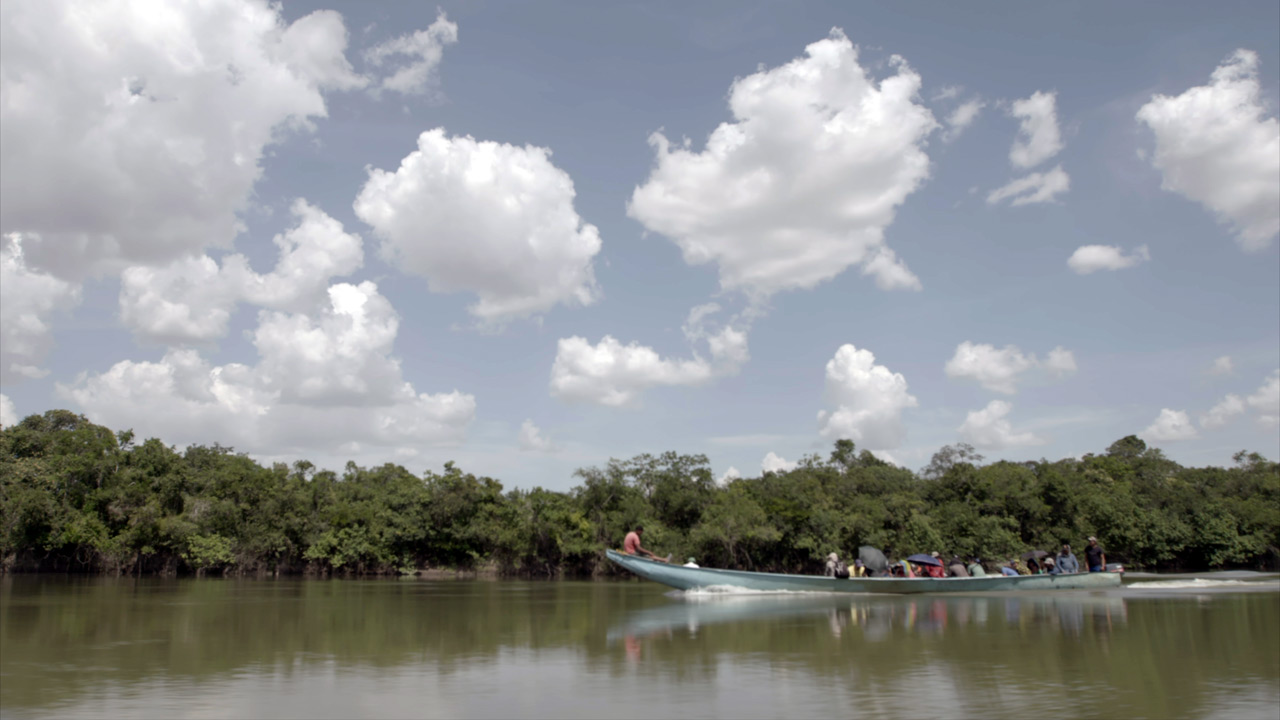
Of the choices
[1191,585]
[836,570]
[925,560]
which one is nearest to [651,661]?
[836,570]

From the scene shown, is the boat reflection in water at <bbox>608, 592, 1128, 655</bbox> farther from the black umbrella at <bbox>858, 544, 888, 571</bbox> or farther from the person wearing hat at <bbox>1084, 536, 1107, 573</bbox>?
the person wearing hat at <bbox>1084, 536, 1107, 573</bbox>

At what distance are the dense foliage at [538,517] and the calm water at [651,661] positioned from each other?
22.9 metres

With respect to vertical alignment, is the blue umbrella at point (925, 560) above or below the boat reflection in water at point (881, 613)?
above

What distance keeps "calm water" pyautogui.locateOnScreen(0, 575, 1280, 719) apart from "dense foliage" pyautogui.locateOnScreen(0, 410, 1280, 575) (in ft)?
75.2

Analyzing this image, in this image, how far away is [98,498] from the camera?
153 feet

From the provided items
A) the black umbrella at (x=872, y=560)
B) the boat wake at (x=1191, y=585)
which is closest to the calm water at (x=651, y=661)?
the black umbrella at (x=872, y=560)

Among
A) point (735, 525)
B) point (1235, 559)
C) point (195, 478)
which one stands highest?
point (195, 478)

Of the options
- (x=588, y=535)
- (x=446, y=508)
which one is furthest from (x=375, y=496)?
(x=588, y=535)

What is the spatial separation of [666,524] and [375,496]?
1722cm

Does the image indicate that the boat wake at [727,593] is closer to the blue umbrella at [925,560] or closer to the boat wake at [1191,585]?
the blue umbrella at [925,560]

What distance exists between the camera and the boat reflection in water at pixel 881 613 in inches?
600

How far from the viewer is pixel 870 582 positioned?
24219 millimetres

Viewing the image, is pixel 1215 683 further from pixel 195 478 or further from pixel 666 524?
pixel 195 478

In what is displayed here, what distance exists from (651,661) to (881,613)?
9.15 metres
